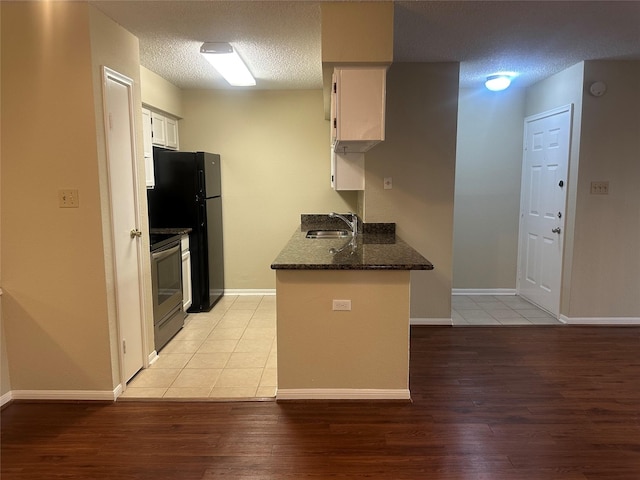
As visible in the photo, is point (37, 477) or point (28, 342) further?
point (28, 342)

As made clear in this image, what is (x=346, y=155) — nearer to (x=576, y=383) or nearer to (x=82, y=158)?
(x=82, y=158)

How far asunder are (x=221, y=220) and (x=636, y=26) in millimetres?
4181

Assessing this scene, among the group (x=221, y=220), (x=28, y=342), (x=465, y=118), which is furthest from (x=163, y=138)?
(x=465, y=118)

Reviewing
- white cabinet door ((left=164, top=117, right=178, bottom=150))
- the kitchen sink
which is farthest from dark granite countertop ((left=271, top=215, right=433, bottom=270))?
white cabinet door ((left=164, top=117, right=178, bottom=150))

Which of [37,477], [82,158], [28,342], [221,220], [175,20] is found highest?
[175,20]

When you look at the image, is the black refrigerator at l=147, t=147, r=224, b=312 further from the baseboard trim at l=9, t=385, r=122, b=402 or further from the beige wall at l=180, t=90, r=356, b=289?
the baseboard trim at l=9, t=385, r=122, b=402

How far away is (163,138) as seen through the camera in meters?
4.57

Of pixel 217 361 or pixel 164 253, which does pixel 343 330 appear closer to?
pixel 217 361

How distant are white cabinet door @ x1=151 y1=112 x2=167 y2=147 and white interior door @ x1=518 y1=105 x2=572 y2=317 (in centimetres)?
399

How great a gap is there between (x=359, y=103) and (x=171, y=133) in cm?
289

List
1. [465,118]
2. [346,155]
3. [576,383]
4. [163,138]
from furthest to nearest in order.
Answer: [465,118], [163,138], [346,155], [576,383]

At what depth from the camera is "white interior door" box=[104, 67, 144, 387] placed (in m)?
2.72

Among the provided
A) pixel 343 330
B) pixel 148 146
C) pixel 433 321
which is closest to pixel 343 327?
pixel 343 330

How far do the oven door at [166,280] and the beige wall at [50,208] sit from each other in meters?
0.75
